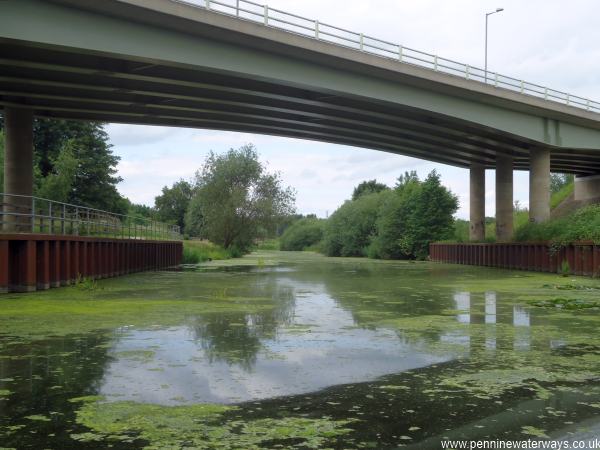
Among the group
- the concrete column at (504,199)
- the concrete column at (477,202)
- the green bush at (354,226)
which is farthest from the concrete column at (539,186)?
the green bush at (354,226)

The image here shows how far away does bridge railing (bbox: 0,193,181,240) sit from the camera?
18.0m

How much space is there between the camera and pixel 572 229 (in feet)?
98.2

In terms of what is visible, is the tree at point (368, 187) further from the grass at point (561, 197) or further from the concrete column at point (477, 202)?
the concrete column at point (477, 202)

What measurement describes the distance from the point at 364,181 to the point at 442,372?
120790mm

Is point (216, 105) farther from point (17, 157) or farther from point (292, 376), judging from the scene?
point (292, 376)

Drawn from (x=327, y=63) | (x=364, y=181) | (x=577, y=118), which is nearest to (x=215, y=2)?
(x=327, y=63)

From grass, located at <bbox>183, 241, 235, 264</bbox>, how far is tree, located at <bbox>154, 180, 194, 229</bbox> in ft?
275

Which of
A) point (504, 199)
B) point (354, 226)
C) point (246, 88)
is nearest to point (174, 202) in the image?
point (354, 226)

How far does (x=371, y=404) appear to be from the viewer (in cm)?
Result: 533

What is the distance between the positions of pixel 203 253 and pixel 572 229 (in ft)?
97.3

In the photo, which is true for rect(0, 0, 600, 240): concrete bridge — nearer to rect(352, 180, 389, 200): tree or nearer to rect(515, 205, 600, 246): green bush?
rect(515, 205, 600, 246): green bush

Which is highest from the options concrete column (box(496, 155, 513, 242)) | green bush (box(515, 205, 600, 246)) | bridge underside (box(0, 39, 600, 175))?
bridge underside (box(0, 39, 600, 175))

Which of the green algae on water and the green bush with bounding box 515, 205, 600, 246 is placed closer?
the green algae on water

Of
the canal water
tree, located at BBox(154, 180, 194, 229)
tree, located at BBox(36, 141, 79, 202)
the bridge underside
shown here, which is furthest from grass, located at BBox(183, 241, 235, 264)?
tree, located at BBox(154, 180, 194, 229)
